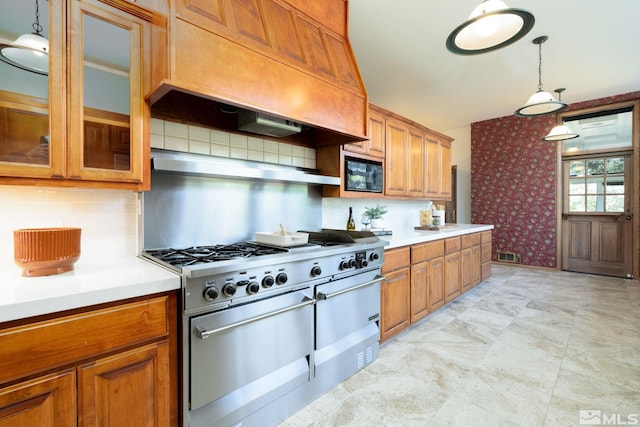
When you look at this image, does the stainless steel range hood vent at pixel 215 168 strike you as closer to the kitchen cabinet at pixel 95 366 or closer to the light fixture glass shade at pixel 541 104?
the kitchen cabinet at pixel 95 366

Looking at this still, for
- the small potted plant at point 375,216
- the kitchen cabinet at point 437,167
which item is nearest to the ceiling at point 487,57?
the kitchen cabinet at point 437,167

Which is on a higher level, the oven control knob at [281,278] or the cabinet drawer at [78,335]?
the oven control knob at [281,278]

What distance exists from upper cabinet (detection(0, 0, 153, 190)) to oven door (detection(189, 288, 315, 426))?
848mm

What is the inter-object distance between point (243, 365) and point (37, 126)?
1.41 meters

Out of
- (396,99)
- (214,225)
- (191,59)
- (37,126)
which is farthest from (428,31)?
(37,126)

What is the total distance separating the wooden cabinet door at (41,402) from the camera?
0.91 metres

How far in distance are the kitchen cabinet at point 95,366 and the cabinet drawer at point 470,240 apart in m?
3.39

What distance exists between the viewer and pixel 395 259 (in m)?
2.46

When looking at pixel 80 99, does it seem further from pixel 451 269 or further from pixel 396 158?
pixel 451 269

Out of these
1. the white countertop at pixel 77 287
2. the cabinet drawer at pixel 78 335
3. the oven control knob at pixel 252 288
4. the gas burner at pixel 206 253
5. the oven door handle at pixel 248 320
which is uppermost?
the gas burner at pixel 206 253

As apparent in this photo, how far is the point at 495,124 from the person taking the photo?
5855 mm

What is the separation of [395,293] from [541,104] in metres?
2.48

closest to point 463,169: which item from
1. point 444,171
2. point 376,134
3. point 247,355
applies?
point 444,171

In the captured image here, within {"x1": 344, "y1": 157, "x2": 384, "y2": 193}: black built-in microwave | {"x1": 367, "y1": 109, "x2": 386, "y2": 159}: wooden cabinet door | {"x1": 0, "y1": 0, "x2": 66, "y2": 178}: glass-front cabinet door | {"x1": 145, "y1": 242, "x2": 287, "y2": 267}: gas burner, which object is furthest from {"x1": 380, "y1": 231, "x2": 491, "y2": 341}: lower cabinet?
{"x1": 0, "y1": 0, "x2": 66, "y2": 178}: glass-front cabinet door
